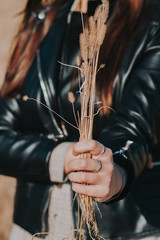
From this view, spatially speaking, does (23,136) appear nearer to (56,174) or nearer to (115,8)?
(56,174)

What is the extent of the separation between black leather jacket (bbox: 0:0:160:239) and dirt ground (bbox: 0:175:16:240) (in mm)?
2345

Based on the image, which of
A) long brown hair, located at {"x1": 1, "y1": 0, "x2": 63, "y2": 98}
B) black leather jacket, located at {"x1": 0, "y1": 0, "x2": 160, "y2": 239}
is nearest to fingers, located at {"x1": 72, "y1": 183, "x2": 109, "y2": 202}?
black leather jacket, located at {"x1": 0, "y1": 0, "x2": 160, "y2": 239}

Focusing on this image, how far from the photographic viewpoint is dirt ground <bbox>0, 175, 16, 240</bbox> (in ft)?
12.3

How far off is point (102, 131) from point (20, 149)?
1.26 feet

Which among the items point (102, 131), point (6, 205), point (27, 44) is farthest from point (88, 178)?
point (6, 205)

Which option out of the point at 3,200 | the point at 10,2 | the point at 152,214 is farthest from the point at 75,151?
the point at 10,2

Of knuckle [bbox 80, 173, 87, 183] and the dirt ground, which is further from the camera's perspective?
the dirt ground

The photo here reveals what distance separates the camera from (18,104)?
5.27ft

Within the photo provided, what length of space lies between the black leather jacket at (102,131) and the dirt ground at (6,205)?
235cm

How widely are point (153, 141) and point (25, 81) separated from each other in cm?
62

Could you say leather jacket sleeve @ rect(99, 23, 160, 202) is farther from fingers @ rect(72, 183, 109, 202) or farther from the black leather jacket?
fingers @ rect(72, 183, 109, 202)

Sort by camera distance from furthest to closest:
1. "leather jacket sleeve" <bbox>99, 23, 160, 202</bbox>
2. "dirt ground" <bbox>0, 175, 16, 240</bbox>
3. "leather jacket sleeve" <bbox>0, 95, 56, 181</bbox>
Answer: "dirt ground" <bbox>0, 175, 16, 240</bbox>, "leather jacket sleeve" <bbox>0, 95, 56, 181</bbox>, "leather jacket sleeve" <bbox>99, 23, 160, 202</bbox>

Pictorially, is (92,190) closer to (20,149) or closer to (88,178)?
(88,178)

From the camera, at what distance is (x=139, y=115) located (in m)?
1.14
